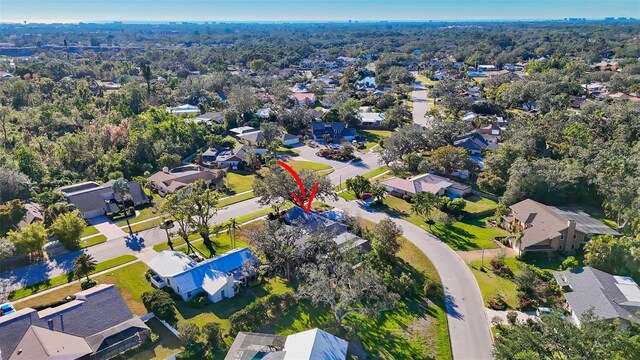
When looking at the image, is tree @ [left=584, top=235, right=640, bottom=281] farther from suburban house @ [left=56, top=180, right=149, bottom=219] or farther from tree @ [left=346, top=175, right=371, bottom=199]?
suburban house @ [left=56, top=180, right=149, bottom=219]

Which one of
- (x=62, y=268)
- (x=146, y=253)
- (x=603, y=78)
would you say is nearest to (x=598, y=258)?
(x=146, y=253)

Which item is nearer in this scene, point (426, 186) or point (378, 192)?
point (378, 192)

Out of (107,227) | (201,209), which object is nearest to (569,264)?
(201,209)

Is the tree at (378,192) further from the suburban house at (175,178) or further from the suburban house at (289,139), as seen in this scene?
the suburban house at (289,139)

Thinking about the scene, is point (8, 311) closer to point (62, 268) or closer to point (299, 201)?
point (62, 268)

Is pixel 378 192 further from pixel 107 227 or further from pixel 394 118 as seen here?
pixel 394 118

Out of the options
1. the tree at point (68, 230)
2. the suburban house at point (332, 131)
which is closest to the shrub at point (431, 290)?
the tree at point (68, 230)
